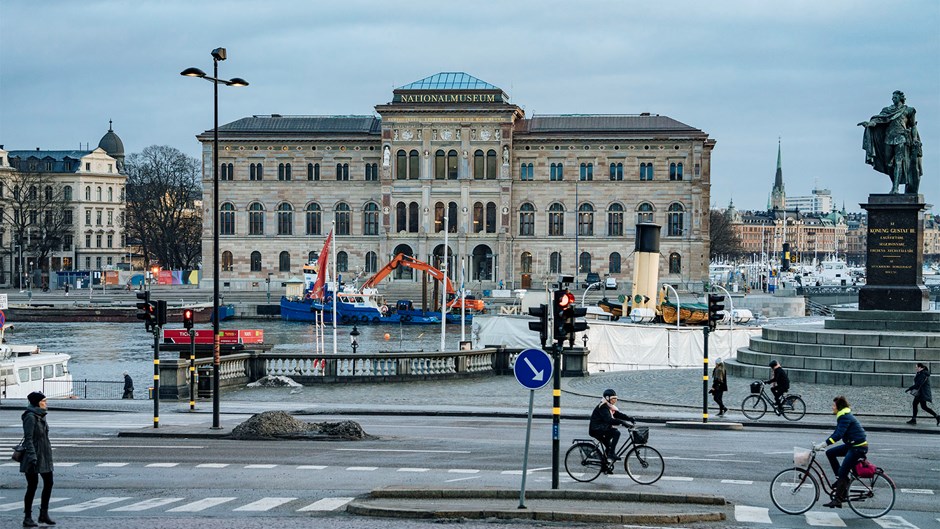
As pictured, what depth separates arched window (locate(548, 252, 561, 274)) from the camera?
12194 centimetres

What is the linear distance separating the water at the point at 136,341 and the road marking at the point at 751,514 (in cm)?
3957

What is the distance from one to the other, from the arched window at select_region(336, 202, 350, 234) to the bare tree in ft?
74.6

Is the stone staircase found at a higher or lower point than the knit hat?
lower

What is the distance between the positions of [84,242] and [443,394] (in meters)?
116

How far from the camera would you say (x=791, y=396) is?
31.7 meters

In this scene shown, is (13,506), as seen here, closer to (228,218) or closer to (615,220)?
(615,220)

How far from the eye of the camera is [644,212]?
4756 inches

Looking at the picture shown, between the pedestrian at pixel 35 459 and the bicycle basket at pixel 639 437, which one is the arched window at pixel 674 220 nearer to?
the bicycle basket at pixel 639 437

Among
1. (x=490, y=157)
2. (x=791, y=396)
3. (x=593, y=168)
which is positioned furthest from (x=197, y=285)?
(x=791, y=396)

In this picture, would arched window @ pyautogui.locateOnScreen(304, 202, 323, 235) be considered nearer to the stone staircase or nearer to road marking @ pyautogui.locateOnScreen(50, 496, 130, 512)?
the stone staircase

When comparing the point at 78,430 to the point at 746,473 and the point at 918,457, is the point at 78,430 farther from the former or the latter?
the point at 918,457

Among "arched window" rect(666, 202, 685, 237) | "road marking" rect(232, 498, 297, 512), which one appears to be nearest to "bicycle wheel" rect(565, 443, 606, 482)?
"road marking" rect(232, 498, 297, 512)

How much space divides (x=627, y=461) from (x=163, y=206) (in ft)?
417

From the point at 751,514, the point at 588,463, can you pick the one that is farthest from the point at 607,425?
the point at 751,514
